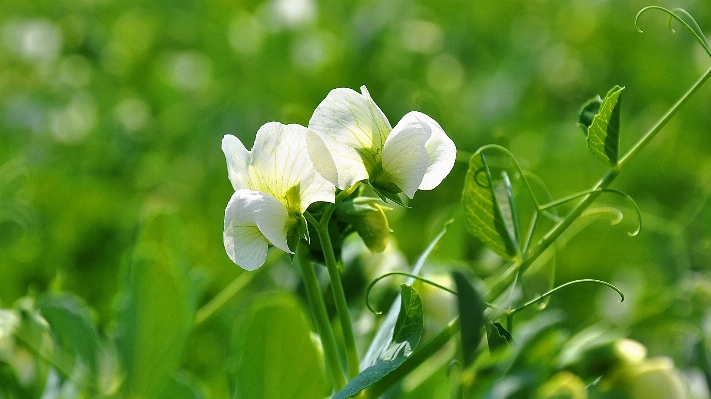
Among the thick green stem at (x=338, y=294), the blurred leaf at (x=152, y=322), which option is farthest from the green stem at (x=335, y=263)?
the blurred leaf at (x=152, y=322)

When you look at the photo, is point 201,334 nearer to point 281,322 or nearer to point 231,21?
point 281,322

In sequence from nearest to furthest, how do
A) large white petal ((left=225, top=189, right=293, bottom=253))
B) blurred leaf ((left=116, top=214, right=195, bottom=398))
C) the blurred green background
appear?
large white petal ((left=225, top=189, right=293, bottom=253)), blurred leaf ((left=116, top=214, right=195, bottom=398)), the blurred green background

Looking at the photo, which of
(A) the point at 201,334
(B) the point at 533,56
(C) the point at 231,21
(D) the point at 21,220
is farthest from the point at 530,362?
(C) the point at 231,21

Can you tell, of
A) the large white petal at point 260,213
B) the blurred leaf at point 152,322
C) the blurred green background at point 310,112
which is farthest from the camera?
the blurred green background at point 310,112

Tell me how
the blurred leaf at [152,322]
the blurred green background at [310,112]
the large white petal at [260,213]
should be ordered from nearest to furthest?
1. the large white petal at [260,213]
2. the blurred leaf at [152,322]
3. the blurred green background at [310,112]

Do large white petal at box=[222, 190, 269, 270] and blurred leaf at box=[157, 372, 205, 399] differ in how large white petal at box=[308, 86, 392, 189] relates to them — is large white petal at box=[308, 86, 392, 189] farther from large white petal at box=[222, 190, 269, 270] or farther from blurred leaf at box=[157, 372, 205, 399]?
blurred leaf at box=[157, 372, 205, 399]

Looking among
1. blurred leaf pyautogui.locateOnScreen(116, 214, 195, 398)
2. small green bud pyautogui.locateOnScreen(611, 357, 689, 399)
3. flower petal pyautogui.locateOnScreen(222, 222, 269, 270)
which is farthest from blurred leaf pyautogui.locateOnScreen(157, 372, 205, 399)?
small green bud pyautogui.locateOnScreen(611, 357, 689, 399)

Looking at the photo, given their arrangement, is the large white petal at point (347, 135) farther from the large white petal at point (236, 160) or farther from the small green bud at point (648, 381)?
the small green bud at point (648, 381)
